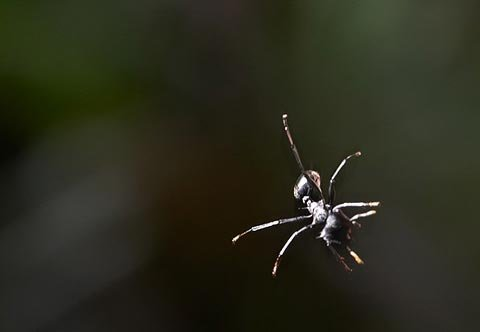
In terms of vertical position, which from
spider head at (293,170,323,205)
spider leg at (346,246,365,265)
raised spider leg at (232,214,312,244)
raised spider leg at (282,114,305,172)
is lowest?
spider leg at (346,246,365,265)

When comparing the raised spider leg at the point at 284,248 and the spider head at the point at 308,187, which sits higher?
the spider head at the point at 308,187

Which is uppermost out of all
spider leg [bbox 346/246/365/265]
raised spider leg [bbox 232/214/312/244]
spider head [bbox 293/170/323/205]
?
spider head [bbox 293/170/323/205]

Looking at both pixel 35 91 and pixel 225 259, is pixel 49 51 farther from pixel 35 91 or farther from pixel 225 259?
pixel 225 259

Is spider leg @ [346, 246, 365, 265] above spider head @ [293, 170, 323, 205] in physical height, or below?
below

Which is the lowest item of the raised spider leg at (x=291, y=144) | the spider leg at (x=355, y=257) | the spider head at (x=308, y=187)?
the spider leg at (x=355, y=257)

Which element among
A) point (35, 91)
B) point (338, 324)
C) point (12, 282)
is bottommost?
point (338, 324)

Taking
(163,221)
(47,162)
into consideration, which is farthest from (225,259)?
(47,162)
